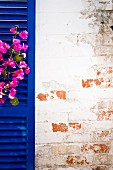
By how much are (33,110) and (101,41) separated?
746 mm

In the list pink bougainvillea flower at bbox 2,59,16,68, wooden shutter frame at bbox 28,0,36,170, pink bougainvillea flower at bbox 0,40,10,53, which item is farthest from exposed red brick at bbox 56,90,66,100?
pink bougainvillea flower at bbox 0,40,10,53

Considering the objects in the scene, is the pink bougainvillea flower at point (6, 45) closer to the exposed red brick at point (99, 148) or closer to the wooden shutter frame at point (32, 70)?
the wooden shutter frame at point (32, 70)

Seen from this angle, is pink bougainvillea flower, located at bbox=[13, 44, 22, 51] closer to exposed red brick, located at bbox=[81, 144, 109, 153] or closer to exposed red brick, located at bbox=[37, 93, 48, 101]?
exposed red brick, located at bbox=[37, 93, 48, 101]

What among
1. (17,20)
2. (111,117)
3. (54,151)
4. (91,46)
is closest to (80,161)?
(54,151)

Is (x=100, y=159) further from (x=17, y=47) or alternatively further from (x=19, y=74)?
(x=17, y=47)

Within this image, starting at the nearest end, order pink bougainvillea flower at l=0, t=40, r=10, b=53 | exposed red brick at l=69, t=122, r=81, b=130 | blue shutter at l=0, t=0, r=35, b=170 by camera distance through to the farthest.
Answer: pink bougainvillea flower at l=0, t=40, r=10, b=53 → blue shutter at l=0, t=0, r=35, b=170 → exposed red brick at l=69, t=122, r=81, b=130

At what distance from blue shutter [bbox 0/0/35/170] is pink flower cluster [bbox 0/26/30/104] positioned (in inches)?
2.9

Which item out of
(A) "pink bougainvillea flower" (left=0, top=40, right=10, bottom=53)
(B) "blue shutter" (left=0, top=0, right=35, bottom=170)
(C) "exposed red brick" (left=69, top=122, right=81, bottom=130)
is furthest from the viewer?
(C) "exposed red brick" (left=69, top=122, right=81, bottom=130)

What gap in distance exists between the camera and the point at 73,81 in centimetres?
237

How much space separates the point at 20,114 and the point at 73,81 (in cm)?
48

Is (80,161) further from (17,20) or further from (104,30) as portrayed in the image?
(17,20)

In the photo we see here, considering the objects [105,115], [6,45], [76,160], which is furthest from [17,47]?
[76,160]

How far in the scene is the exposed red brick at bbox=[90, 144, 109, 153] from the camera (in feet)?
7.88

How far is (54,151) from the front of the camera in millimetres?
2379
